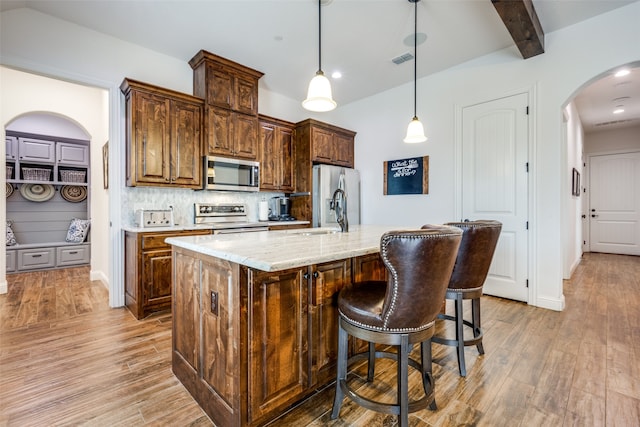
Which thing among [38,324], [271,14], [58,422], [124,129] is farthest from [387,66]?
[38,324]

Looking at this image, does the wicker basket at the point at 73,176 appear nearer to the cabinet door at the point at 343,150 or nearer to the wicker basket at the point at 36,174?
the wicker basket at the point at 36,174

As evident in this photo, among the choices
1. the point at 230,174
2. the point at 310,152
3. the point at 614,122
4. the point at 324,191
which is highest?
the point at 614,122

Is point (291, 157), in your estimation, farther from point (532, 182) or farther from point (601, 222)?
point (601, 222)

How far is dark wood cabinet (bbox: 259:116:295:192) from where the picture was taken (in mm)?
4309

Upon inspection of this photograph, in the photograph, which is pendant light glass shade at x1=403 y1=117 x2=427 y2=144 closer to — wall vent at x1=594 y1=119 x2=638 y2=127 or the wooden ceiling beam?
the wooden ceiling beam

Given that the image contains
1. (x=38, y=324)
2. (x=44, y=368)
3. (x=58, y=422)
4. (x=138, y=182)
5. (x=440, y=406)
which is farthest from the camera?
(x=138, y=182)

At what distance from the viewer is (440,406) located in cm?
160

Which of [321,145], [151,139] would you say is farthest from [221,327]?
[321,145]

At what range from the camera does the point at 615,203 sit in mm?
6738

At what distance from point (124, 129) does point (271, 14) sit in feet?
6.80

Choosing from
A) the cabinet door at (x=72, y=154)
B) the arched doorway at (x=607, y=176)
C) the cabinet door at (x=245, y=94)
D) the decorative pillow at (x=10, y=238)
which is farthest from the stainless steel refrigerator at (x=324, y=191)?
the decorative pillow at (x=10, y=238)

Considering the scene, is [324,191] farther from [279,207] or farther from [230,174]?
[230,174]

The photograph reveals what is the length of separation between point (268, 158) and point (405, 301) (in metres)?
3.57

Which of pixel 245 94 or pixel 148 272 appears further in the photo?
pixel 245 94
